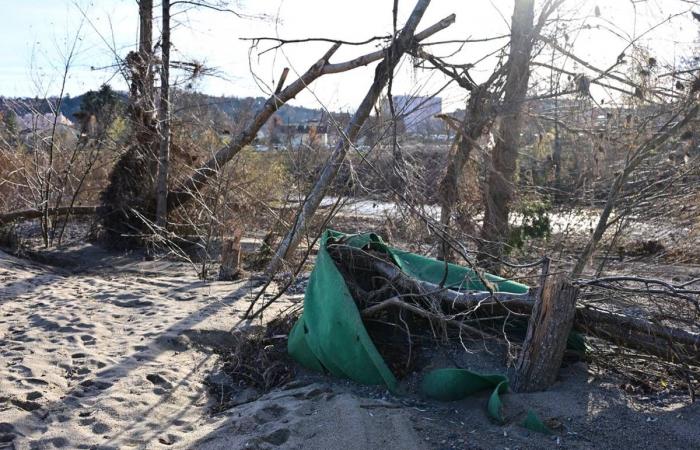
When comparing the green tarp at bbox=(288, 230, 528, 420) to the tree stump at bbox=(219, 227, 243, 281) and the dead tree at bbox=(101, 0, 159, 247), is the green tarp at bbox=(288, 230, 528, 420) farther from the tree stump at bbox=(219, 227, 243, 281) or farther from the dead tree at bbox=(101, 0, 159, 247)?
the dead tree at bbox=(101, 0, 159, 247)

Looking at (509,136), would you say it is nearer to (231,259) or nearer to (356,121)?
A: (356,121)

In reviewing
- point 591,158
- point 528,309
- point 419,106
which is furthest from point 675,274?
point 528,309

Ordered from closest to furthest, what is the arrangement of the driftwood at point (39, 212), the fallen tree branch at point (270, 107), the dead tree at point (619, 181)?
the dead tree at point (619, 181), the fallen tree branch at point (270, 107), the driftwood at point (39, 212)

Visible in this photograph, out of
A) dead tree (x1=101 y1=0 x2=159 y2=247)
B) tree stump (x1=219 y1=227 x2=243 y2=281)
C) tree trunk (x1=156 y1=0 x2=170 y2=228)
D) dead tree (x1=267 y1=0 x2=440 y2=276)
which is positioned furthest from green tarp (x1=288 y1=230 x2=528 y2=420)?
dead tree (x1=101 y1=0 x2=159 y2=247)

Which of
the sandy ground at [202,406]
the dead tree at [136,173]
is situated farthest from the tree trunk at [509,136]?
the dead tree at [136,173]

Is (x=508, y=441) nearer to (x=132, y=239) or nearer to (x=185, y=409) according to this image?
(x=185, y=409)

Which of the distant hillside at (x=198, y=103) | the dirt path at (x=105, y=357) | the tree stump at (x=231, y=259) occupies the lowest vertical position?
the dirt path at (x=105, y=357)

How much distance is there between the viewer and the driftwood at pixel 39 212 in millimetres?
10195

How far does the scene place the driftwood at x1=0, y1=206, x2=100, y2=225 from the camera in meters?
10.2

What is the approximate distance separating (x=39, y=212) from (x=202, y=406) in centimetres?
703

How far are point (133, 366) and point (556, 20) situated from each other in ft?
18.9

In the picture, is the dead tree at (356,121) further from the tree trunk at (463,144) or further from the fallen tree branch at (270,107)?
the tree trunk at (463,144)

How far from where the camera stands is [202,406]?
Answer: 4629 millimetres

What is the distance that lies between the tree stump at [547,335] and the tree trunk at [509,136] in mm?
3191
